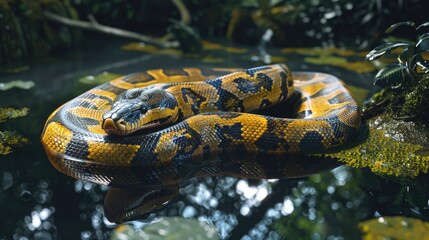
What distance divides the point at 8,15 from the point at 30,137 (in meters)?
4.08

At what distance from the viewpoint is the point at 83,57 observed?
9078 mm

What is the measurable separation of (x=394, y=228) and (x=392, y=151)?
1346 mm

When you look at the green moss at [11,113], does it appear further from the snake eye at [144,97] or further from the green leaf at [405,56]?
the green leaf at [405,56]

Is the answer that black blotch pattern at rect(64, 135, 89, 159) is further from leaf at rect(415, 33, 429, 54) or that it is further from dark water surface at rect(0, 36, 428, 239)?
leaf at rect(415, 33, 429, 54)

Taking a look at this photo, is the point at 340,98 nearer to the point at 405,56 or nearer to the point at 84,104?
the point at 405,56

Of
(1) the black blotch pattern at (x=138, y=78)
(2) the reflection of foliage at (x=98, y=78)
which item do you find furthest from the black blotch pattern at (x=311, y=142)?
(2) the reflection of foliage at (x=98, y=78)

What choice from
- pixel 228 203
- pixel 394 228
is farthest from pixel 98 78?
pixel 394 228

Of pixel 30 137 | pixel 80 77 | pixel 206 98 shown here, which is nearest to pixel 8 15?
pixel 80 77

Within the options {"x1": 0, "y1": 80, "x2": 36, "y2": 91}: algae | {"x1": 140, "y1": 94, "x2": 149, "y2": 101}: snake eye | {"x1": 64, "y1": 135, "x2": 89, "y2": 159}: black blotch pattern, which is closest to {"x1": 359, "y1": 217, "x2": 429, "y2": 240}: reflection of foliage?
{"x1": 140, "y1": 94, "x2": 149, "y2": 101}: snake eye

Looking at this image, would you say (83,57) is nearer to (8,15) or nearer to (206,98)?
(8,15)

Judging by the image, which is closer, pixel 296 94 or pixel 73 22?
pixel 296 94

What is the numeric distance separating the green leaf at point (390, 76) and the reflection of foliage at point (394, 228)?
1.76 m

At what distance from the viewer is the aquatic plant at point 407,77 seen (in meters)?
4.80

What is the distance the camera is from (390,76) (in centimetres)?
485
